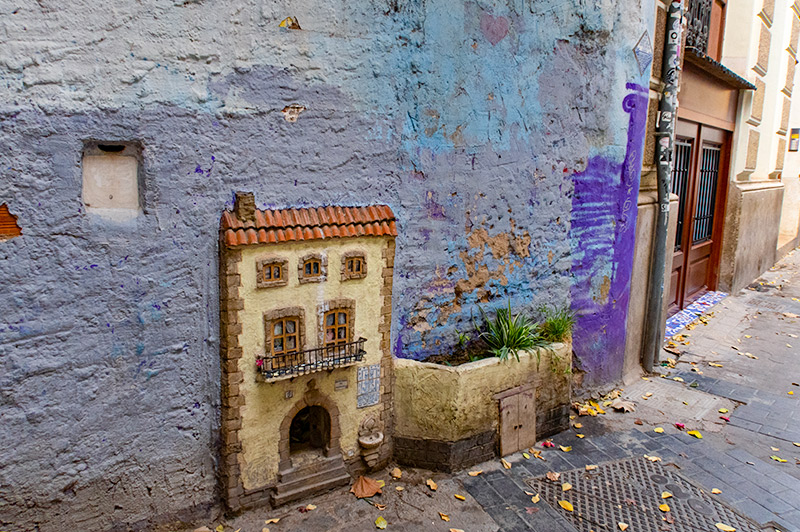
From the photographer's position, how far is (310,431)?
186 inches

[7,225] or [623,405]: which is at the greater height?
[7,225]

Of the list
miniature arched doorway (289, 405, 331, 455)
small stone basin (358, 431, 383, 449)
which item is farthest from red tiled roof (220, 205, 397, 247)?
small stone basin (358, 431, 383, 449)

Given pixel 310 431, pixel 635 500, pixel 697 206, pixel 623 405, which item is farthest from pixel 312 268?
pixel 697 206

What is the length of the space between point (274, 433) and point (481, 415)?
181 centimetres

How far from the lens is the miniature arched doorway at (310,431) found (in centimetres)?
459

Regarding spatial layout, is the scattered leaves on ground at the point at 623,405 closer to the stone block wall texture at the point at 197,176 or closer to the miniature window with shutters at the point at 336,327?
the stone block wall texture at the point at 197,176

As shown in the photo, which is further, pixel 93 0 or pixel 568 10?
pixel 568 10

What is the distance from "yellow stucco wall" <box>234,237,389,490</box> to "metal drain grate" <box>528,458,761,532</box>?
5.77 ft

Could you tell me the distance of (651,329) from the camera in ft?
23.5

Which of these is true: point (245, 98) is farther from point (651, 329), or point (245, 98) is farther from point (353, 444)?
point (651, 329)

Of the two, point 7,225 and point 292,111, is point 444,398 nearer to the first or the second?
point 292,111

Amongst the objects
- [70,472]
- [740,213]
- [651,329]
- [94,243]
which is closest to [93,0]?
[94,243]

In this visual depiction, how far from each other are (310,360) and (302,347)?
12cm

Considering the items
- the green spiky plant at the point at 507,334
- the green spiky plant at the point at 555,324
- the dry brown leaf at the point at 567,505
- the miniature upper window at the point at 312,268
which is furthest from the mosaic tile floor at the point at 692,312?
the miniature upper window at the point at 312,268
